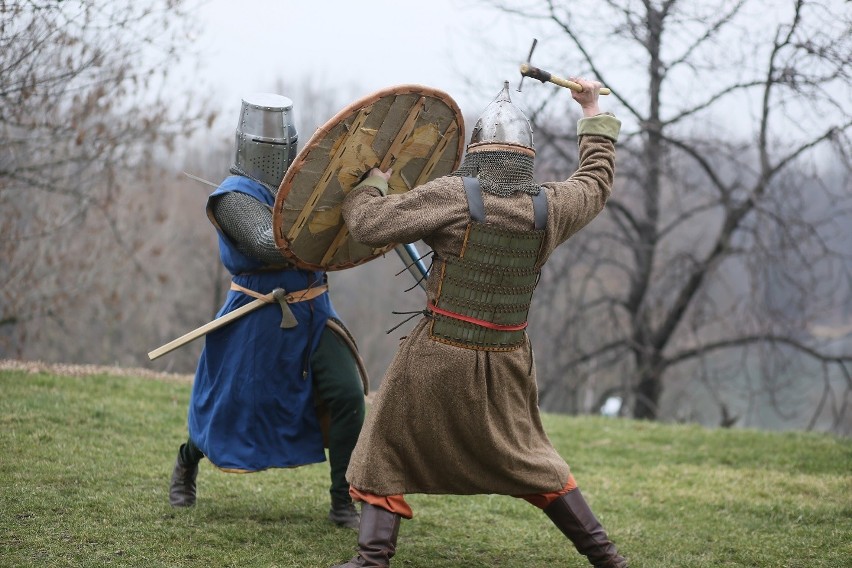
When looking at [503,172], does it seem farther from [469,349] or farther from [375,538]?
[375,538]

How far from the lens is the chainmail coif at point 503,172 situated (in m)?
3.22

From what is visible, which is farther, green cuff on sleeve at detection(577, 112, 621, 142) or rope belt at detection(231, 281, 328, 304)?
rope belt at detection(231, 281, 328, 304)

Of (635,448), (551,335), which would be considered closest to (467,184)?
(635,448)

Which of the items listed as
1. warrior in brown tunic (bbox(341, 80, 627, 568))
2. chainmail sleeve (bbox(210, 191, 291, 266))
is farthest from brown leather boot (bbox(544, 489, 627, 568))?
Result: chainmail sleeve (bbox(210, 191, 291, 266))

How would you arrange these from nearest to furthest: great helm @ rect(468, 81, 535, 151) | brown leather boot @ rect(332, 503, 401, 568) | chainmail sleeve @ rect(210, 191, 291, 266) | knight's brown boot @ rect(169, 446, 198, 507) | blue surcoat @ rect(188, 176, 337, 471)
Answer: brown leather boot @ rect(332, 503, 401, 568) < great helm @ rect(468, 81, 535, 151) < chainmail sleeve @ rect(210, 191, 291, 266) < blue surcoat @ rect(188, 176, 337, 471) < knight's brown boot @ rect(169, 446, 198, 507)

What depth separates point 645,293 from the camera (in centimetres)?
1139

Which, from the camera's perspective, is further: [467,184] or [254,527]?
[254,527]

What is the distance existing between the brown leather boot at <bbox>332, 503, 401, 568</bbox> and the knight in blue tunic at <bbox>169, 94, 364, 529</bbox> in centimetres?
73

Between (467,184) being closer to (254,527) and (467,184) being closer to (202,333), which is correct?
(202,333)

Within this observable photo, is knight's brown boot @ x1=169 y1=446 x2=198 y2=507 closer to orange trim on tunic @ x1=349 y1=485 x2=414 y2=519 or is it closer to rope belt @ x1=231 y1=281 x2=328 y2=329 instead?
rope belt @ x1=231 y1=281 x2=328 y2=329

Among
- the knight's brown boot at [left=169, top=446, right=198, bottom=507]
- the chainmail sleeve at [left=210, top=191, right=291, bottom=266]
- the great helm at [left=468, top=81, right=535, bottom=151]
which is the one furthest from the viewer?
the knight's brown boot at [left=169, top=446, right=198, bottom=507]

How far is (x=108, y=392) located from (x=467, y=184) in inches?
165

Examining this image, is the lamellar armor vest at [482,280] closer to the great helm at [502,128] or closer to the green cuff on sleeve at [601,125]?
the great helm at [502,128]

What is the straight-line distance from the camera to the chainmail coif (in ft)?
10.6
